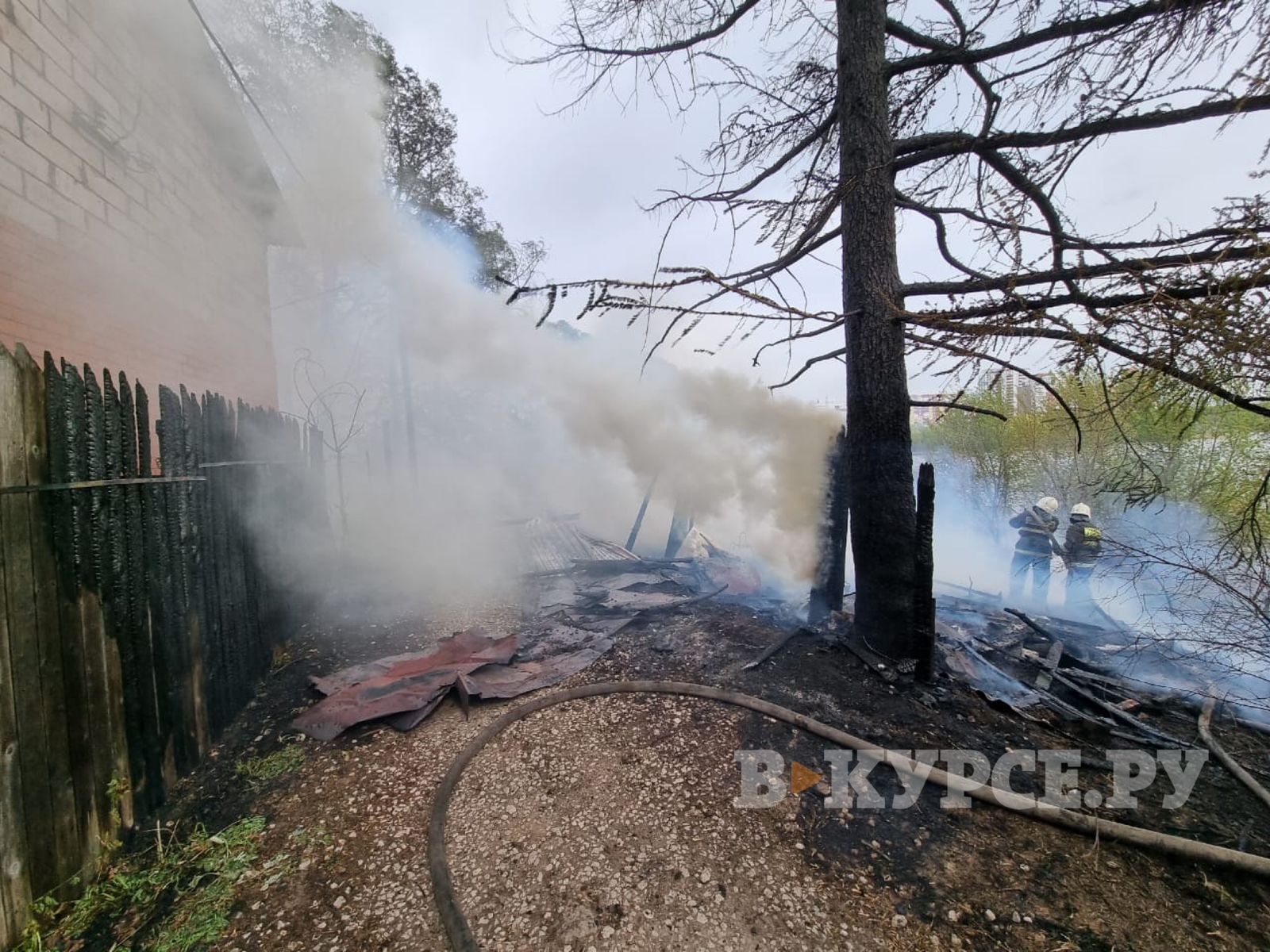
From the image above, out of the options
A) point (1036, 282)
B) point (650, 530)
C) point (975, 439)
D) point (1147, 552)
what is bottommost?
point (650, 530)

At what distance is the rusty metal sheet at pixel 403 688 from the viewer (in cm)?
345

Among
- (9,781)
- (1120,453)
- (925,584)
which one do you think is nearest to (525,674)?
(9,781)

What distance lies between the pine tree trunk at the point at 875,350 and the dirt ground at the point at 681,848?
100 centimetres

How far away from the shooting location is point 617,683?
12.9ft

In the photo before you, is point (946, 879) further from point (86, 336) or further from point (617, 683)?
point (86, 336)

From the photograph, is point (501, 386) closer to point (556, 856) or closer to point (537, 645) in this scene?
point (537, 645)

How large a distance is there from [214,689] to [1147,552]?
23.0ft

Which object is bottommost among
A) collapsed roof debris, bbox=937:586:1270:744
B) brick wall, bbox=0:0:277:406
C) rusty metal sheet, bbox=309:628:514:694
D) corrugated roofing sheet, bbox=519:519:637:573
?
collapsed roof debris, bbox=937:586:1270:744

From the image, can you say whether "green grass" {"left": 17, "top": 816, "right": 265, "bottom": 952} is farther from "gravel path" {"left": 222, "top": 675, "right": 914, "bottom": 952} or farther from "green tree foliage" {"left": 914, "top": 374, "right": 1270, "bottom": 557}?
"green tree foliage" {"left": 914, "top": 374, "right": 1270, "bottom": 557}

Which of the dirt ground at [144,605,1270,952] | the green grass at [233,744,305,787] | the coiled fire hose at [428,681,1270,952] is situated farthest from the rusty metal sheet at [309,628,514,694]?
the coiled fire hose at [428,681,1270,952]

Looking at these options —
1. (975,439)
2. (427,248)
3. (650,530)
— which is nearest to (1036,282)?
(427,248)

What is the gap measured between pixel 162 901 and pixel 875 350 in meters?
5.72

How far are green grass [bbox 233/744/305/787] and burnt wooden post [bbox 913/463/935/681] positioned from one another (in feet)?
15.5

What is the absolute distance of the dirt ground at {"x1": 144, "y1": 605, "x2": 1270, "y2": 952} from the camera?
1.99 metres
